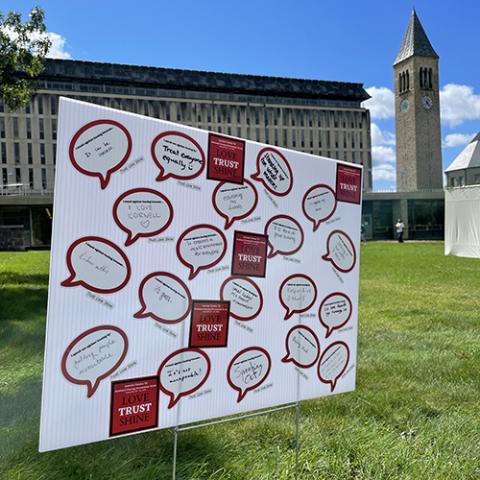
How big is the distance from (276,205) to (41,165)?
85359mm

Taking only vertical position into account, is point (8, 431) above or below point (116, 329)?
below

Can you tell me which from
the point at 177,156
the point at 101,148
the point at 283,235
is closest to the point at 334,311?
the point at 283,235

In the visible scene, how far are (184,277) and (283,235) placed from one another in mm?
606

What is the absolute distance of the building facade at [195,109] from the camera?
79375 millimetres

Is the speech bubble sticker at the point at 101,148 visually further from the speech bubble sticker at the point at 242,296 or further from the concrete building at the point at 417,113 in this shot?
the concrete building at the point at 417,113

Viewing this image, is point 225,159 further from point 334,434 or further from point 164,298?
point 334,434

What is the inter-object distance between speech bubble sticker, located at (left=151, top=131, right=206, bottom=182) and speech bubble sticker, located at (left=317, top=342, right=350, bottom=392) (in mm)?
1269

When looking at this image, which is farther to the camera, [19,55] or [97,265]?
[19,55]

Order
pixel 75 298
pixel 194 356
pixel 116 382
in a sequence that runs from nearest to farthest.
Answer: pixel 75 298 → pixel 116 382 → pixel 194 356

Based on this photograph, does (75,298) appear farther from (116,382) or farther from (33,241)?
(33,241)

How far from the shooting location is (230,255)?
252 centimetres

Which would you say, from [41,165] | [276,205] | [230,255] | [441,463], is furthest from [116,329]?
[41,165]

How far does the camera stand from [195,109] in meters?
85.8

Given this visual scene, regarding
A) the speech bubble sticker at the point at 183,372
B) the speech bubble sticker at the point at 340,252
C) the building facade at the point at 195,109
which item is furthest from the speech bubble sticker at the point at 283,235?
the building facade at the point at 195,109
